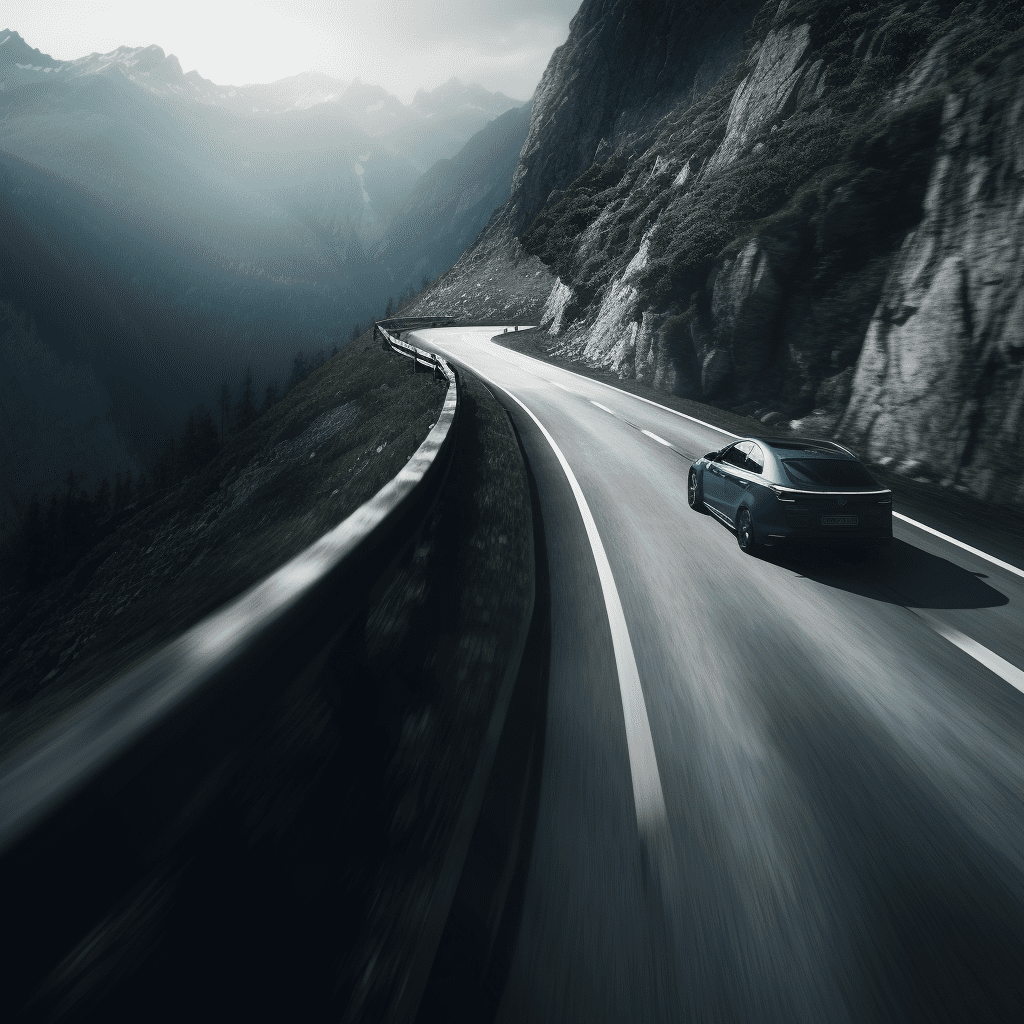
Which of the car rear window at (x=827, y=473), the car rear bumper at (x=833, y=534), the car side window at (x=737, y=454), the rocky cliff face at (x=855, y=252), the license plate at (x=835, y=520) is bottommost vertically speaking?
the car rear bumper at (x=833, y=534)

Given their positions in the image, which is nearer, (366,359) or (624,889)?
(624,889)

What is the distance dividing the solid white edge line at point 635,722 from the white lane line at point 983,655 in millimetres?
2627

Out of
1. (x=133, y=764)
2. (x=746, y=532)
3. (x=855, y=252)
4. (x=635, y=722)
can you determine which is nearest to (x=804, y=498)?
(x=746, y=532)

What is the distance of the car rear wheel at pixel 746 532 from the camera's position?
7273mm

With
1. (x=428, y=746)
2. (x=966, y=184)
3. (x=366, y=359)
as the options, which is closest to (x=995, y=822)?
(x=428, y=746)

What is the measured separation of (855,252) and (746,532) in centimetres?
1248

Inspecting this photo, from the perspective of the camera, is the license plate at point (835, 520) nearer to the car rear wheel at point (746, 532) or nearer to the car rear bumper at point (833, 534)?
the car rear bumper at point (833, 534)

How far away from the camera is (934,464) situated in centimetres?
1147

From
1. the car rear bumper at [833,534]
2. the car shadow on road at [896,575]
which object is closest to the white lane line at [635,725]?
the car rear bumper at [833,534]

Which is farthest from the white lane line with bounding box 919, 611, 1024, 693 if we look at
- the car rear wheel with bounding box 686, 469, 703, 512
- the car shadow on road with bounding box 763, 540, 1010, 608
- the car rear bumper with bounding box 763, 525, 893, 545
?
the car rear wheel with bounding box 686, 469, 703, 512

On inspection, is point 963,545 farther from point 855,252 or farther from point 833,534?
point 855,252

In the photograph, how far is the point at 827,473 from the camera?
7098 millimetres

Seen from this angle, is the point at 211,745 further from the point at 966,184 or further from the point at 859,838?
the point at 966,184

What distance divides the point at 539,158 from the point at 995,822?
8759 cm
